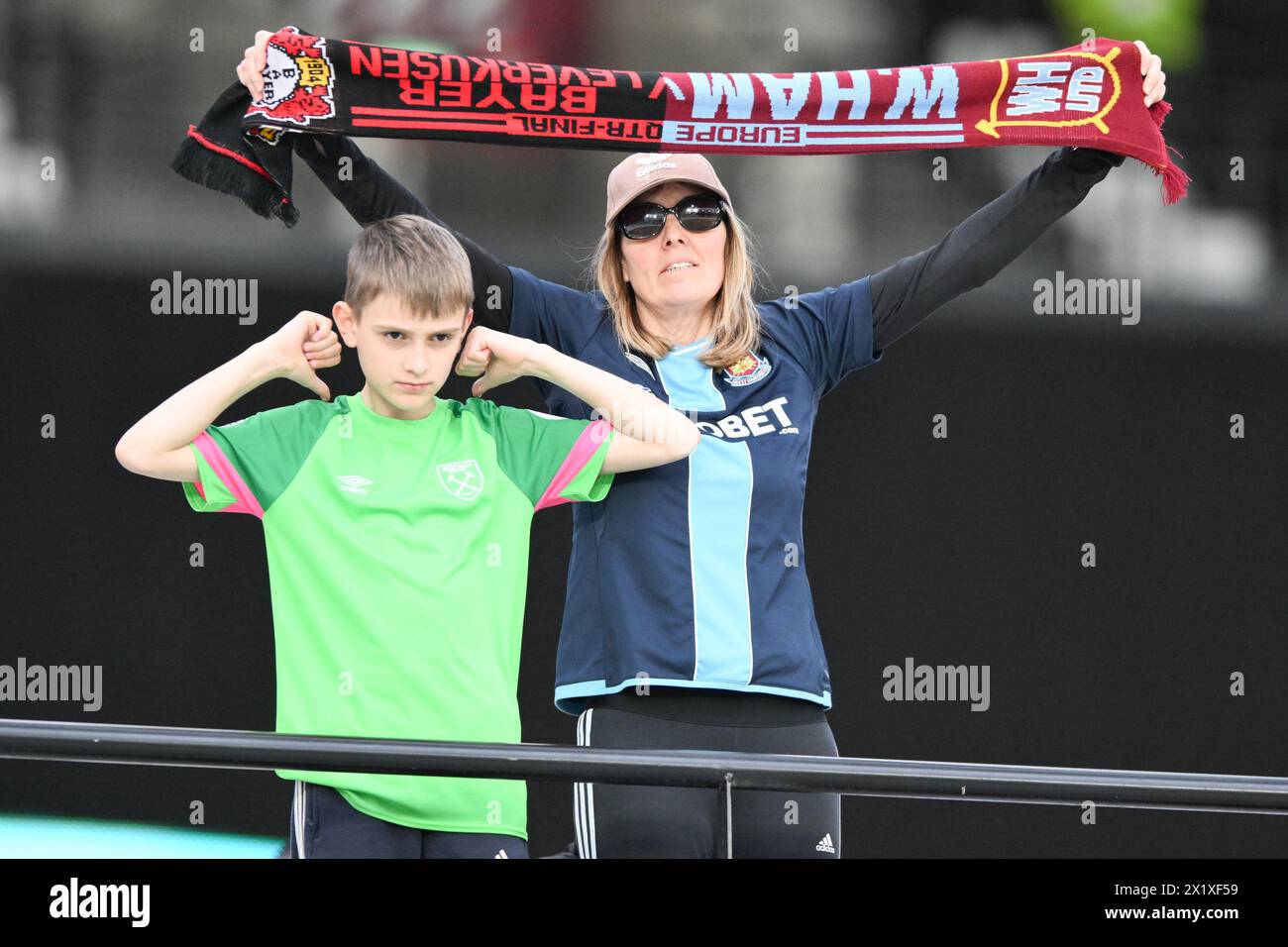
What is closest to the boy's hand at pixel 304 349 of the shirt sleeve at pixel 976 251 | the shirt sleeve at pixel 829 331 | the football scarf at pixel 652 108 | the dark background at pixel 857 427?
the football scarf at pixel 652 108

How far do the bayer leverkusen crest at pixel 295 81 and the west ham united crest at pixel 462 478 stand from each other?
2.09ft

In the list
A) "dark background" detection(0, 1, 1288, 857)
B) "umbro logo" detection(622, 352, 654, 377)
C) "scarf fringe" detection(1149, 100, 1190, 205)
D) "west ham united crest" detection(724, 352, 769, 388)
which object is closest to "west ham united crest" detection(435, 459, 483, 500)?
"umbro logo" detection(622, 352, 654, 377)

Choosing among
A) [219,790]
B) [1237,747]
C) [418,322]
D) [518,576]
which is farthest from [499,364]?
[1237,747]

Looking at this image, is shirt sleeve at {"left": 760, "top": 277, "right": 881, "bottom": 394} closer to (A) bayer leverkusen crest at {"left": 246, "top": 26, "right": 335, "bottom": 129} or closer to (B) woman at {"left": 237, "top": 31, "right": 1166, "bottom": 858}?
(B) woman at {"left": 237, "top": 31, "right": 1166, "bottom": 858}

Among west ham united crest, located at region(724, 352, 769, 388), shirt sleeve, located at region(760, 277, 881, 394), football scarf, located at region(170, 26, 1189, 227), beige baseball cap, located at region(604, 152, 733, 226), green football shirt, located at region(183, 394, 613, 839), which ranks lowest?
green football shirt, located at region(183, 394, 613, 839)

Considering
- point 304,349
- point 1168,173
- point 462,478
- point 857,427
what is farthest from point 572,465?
point 857,427

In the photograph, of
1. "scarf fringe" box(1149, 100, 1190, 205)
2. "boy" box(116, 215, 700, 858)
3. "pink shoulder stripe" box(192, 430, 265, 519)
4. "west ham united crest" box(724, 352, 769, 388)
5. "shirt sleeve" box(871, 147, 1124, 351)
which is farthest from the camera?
"scarf fringe" box(1149, 100, 1190, 205)

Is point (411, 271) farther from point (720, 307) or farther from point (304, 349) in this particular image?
point (720, 307)

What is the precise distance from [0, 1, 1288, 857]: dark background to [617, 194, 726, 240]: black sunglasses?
2022mm

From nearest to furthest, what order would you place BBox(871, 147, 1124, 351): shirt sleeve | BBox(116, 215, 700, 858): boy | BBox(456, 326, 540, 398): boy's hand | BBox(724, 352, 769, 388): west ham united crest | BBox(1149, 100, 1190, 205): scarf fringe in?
BBox(116, 215, 700, 858): boy
BBox(456, 326, 540, 398): boy's hand
BBox(724, 352, 769, 388): west ham united crest
BBox(871, 147, 1124, 351): shirt sleeve
BBox(1149, 100, 1190, 205): scarf fringe

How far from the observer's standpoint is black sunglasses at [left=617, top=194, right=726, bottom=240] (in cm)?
258

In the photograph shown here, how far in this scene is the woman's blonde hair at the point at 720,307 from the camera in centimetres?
258
